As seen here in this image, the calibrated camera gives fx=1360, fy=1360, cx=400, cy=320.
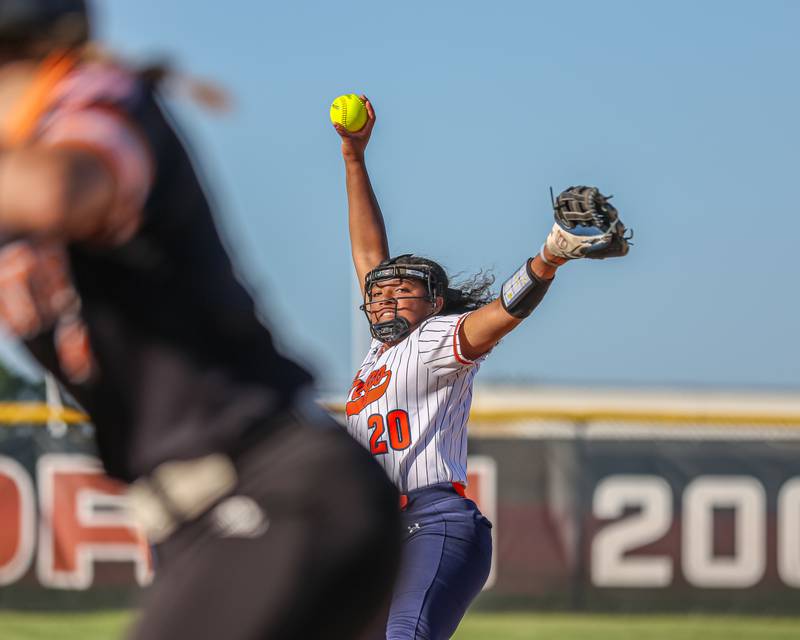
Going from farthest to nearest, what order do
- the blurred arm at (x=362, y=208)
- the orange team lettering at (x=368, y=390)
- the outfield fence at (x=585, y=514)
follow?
1. the outfield fence at (x=585, y=514)
2. the blurred arm at (x=362, y=208)
3. the orange team lettering at (x=368, y=390)

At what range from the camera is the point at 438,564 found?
188 inches

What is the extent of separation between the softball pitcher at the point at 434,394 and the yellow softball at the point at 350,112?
0.71 meters

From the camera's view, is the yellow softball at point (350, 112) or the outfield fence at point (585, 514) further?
the outfield fence at point (585, 514)

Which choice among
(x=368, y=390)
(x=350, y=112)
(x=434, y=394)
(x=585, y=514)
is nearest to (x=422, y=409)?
(x=434, y=394)

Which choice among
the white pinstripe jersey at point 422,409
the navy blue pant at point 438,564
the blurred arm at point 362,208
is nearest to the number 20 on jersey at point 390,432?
the white pinstripe jersey at point 422,409

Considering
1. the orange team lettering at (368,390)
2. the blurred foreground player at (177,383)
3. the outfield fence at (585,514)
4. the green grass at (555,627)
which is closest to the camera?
the blurred foreground player at (177,383)

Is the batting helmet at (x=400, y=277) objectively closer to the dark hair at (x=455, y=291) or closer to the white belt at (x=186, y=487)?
the dark hair at (x=455, y=291)

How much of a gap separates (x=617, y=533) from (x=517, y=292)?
18.7 feet

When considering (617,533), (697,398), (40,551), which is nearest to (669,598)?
(617,533)

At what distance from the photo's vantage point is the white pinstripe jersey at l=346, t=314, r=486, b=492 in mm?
4992

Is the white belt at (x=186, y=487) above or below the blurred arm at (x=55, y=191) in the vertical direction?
below

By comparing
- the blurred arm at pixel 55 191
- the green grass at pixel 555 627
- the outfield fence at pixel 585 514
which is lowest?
the green grass at pixel 555 627

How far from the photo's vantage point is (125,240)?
2084mm

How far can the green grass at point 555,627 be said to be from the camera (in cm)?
923
